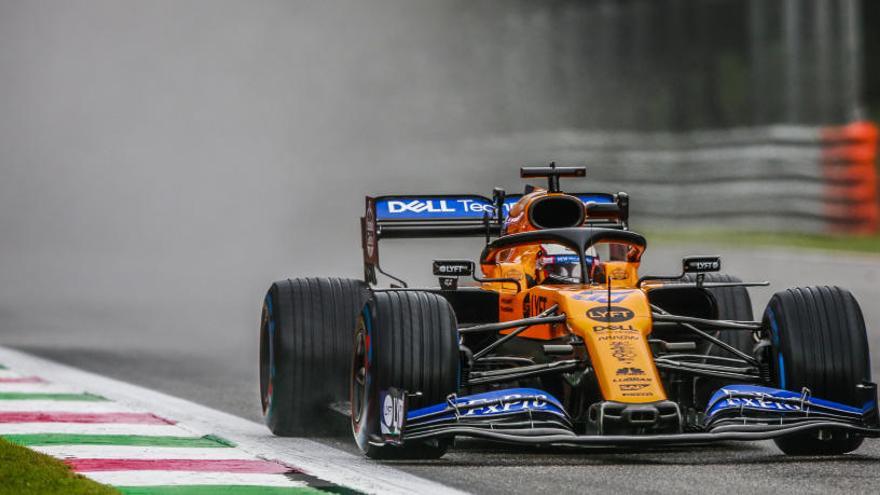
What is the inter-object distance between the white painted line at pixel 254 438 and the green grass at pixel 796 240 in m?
11.4

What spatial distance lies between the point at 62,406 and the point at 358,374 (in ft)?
8.04

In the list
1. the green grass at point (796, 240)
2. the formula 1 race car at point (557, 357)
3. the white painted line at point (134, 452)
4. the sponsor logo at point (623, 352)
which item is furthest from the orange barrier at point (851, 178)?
the white painted line at point (134, 452)

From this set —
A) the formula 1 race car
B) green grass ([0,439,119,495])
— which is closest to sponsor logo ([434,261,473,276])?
the formula 1 race car

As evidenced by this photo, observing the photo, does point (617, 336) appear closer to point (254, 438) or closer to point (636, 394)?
point (636, 394)

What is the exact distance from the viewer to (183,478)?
8.07 m

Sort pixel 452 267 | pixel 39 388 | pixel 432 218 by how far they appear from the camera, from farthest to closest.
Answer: pixel 39 388
pixel 432 218
pixel 452 267

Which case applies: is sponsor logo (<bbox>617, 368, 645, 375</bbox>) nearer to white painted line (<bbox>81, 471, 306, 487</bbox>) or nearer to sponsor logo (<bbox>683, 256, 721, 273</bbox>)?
sponsor logo (<bbox>683, 256, 721, 273</bbox>)

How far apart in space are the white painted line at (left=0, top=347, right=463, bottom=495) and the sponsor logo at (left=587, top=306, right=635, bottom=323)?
1315 millimetres

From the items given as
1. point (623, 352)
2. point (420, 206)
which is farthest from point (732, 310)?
point (623, 352)

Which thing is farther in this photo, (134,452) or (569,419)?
(134,452)

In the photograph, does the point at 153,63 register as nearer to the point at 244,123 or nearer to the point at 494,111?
the point at 244,123

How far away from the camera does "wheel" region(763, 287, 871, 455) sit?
915 centimetres

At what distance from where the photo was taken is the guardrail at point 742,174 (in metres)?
23.5

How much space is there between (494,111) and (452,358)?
3016 cm
